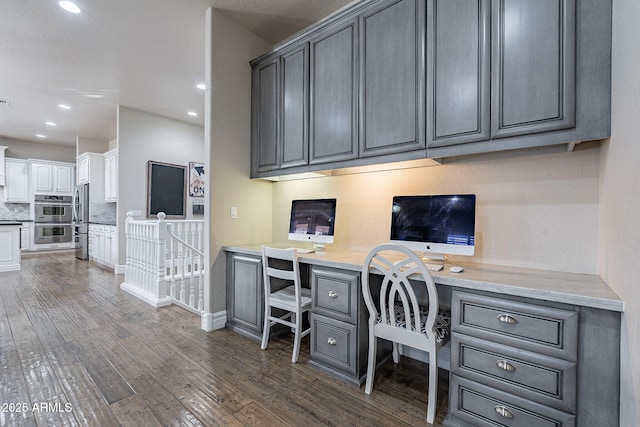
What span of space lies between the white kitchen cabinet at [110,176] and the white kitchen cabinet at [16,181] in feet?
10.0

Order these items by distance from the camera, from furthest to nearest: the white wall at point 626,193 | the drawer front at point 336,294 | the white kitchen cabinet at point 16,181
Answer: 1. the white kitchen cabinet at point 16,181
2. the drawer front at point 336,294
3. the white wall at point 626,193

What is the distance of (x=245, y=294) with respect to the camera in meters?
2.76

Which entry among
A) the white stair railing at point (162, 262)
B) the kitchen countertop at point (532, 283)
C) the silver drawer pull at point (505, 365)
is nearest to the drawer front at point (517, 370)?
the silver drawer pull at point (505, 365)

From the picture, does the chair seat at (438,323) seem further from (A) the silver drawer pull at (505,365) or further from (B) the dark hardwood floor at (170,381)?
(B) the dark hardwood floor at (170,381)

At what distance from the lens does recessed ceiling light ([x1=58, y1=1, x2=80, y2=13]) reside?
8.97ft

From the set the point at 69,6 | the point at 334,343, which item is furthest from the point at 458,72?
the point at 69,6

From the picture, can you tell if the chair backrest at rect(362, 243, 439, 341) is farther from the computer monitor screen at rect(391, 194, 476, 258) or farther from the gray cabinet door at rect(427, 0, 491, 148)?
the gray cabinet door at rect(427, 0, 491, 148)

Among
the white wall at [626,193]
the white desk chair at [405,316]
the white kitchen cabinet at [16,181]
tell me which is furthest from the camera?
the white kitchen cabinet at [16,181]

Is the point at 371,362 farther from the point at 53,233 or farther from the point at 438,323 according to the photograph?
the point at 53,233

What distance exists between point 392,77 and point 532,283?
1598 millimetres

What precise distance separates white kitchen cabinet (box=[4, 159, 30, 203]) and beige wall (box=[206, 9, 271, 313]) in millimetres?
8266

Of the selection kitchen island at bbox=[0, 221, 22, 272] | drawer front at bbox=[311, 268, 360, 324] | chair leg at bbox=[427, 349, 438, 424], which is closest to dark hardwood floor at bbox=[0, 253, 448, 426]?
chair leg at bbox=[427, 349, 438, 424]

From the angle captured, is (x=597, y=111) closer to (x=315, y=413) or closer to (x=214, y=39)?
(x=315, y=413)

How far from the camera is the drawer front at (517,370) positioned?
50.8 inches
